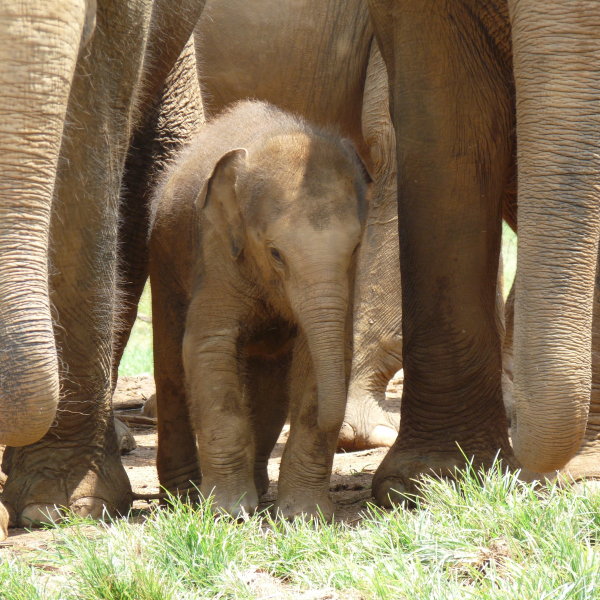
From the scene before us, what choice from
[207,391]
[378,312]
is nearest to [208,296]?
[207,391]

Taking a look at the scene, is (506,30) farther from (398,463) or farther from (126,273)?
Result: (126,273)

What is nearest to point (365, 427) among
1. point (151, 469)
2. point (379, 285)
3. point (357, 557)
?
point (379, 285)

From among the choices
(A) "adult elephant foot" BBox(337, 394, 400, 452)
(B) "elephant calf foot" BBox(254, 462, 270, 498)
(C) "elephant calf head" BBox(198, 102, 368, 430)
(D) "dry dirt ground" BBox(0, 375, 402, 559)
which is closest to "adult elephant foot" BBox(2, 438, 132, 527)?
(D) "dry dirt ground" BBox(0, 375, 402, 559)

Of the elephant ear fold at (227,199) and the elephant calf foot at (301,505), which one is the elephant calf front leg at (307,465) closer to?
the elephant calf foot at (301,505)

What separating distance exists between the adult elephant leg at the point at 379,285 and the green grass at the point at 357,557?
2.92 metres

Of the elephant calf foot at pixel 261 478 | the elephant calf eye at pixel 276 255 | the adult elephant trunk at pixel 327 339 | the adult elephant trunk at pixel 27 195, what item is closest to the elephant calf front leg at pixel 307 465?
the adult elephant trunk at pixel 327 339

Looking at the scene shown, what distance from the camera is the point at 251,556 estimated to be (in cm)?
383

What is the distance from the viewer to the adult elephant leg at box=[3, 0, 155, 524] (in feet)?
14.6

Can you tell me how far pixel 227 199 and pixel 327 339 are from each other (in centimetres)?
66

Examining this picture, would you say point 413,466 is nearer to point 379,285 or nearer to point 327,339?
point 327,339

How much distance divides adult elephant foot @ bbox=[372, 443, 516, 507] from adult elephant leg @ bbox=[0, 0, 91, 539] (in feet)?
5.53

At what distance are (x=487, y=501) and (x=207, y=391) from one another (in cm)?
99

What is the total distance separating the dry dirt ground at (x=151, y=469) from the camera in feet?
14.8

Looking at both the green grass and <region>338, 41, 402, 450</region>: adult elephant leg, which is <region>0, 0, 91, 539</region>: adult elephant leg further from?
<region>338, 41, 402, 450</region>: adult elephant leg
